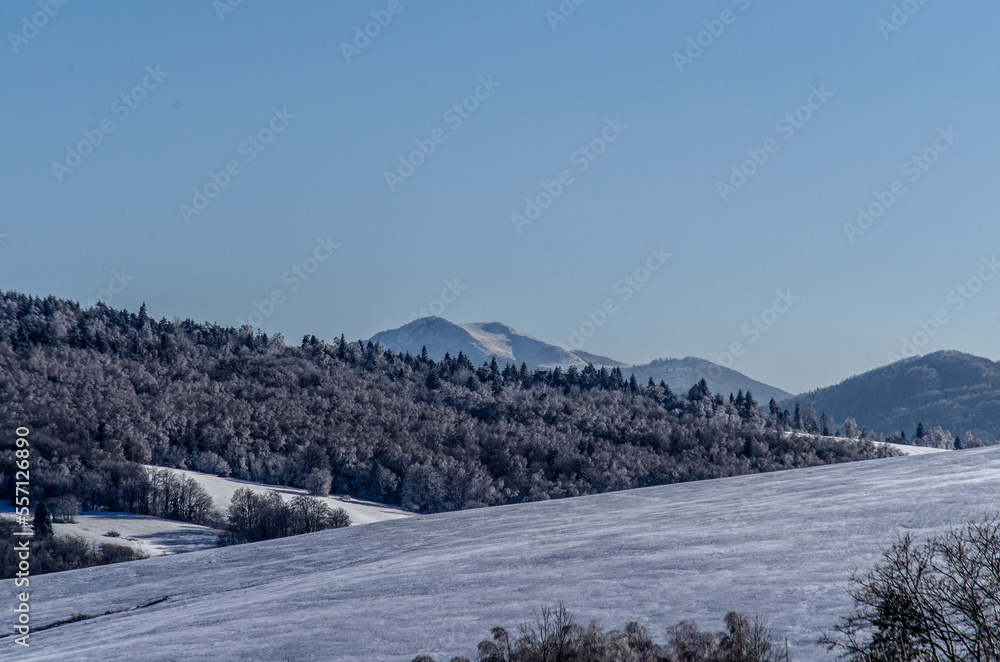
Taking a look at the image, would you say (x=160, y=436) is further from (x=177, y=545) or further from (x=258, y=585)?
(x=258, y=585)

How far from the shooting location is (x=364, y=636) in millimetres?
35875

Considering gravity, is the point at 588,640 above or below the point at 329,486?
below

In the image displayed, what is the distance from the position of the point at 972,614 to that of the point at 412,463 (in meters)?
146

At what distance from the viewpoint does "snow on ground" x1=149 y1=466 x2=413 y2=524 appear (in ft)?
442

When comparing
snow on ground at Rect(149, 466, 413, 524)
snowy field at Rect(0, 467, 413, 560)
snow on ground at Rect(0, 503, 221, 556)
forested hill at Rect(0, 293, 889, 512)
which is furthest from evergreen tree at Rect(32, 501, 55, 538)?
snow on ground at Rect(149, 466, 413, 524)

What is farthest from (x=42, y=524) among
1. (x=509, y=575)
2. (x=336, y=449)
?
(x=336, y=449)

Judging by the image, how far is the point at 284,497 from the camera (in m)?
140

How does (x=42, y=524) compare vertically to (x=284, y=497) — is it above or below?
below

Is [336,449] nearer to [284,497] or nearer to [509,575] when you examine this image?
[284,497]

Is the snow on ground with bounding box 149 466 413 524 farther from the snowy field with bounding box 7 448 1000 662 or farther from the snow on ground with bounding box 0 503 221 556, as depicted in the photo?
the snowy field with bounding box 7 448 1000 662

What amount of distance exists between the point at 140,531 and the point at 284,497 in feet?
93.1

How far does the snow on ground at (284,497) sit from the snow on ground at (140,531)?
12341mm

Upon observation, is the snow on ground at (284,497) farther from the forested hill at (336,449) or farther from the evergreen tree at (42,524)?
the evergreen tree at (42,524)

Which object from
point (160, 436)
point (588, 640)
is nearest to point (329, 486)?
point (160, 436)
